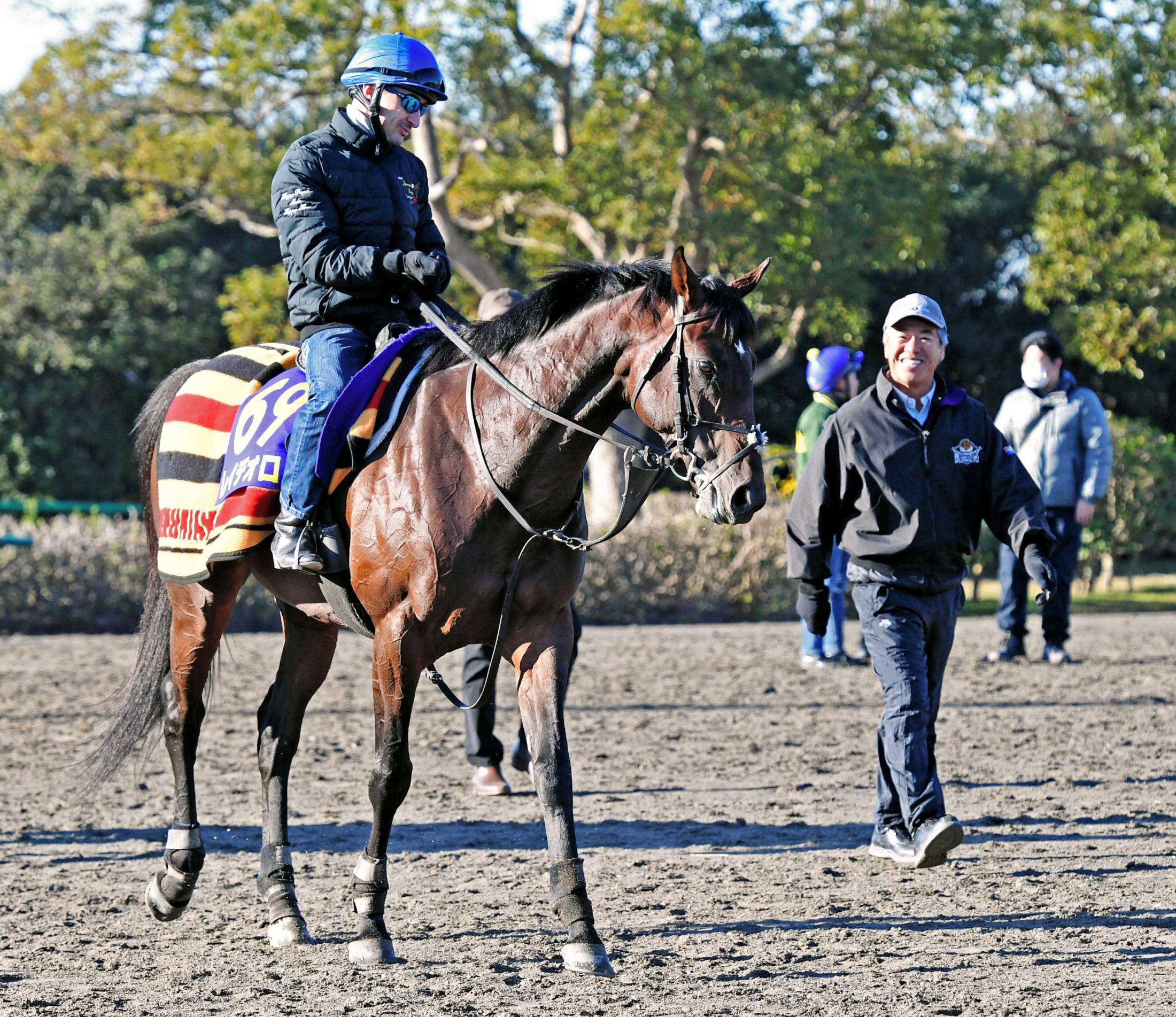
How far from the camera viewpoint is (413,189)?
4.66 meters

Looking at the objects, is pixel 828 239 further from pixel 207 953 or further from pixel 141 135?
pixel 207 953

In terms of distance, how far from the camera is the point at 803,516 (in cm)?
501

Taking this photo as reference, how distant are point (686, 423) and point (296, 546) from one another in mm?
1340

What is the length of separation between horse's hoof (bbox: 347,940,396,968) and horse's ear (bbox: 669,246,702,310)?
81.1 inches

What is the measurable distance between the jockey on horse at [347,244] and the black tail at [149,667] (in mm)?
1094

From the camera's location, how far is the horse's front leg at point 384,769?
4.07m

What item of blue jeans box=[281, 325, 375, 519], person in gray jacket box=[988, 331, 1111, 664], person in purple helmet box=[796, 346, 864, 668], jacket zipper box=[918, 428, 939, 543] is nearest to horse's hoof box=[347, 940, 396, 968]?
blue jeans box=[281, 325, 375, 519]

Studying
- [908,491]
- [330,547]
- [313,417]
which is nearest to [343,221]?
[313,417]

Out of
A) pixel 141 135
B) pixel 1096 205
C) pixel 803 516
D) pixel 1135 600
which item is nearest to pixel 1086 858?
pixel 803 516

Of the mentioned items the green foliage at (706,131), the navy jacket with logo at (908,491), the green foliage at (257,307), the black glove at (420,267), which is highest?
the green foliage at (706,131)

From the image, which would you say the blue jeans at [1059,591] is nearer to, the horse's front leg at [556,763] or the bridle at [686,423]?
the horse's front leg at [556,763]

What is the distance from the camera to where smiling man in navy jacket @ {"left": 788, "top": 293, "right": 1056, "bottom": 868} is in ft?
16.0

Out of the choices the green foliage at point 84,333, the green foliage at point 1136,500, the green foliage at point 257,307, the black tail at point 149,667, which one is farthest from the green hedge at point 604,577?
the green foliage at point 84,333

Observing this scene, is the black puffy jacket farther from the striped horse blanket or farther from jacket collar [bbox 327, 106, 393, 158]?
the striped horse blanket
